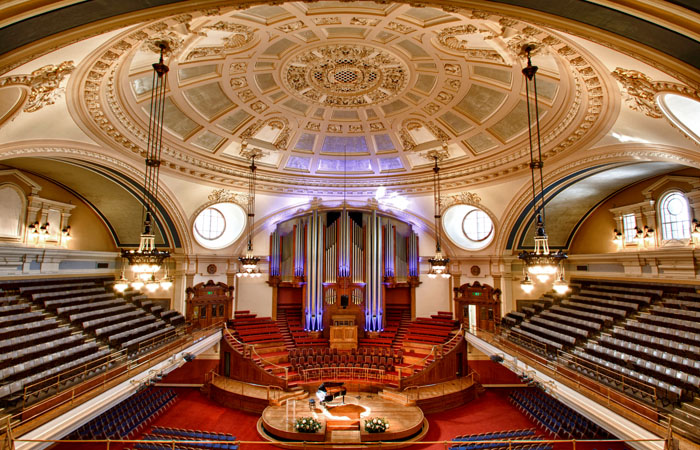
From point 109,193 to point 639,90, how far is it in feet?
56.9

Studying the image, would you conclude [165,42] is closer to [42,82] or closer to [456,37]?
[42,82]

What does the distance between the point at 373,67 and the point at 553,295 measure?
13.4 meters

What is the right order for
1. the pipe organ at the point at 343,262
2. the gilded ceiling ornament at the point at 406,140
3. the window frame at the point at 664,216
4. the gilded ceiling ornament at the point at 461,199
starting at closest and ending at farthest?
1. the window frame at the point at 664,216
2. the gilded ceiling ornament at the point at 406,140
3. the gilded ceiling ornament at the point at 461,199
4. the pipe organ at the point at 343,262

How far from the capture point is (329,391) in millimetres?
13281

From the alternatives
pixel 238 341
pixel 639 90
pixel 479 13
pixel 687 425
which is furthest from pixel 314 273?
pixel 479 13

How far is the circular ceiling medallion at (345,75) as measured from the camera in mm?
9148

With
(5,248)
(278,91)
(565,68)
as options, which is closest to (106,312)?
(5,248)

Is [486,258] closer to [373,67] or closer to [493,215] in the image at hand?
[493,215]

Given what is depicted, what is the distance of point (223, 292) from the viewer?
56.3 feet

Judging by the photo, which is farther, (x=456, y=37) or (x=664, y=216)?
(x=664, y=216)

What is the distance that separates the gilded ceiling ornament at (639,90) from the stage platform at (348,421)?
32.7 feet

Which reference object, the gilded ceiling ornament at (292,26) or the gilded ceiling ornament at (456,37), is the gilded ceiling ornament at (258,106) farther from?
the gilded ceiling ornament at (456,37)

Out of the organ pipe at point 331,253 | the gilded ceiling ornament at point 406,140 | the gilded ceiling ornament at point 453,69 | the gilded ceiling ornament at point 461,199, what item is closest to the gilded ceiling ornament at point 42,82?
the gilded ceiling ornament at point 453,69

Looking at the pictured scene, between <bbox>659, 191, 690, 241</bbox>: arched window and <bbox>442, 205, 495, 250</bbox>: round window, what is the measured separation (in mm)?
6279
